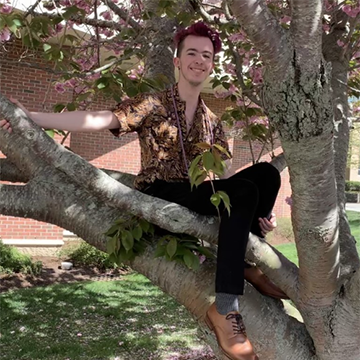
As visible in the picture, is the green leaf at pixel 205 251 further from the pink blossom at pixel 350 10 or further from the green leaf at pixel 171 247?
the pink blossom at pixel 350 10

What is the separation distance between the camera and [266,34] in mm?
1405

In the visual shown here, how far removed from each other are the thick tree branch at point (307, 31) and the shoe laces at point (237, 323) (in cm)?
91

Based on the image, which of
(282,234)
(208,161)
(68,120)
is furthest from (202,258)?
(282,234)

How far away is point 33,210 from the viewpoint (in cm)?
192

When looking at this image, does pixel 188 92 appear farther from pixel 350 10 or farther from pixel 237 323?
pixel 350 10

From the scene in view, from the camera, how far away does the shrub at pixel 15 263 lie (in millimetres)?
6801

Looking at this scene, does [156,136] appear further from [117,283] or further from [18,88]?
[18,88]

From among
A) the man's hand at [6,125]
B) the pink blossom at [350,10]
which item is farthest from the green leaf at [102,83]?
the pink blossom at [350,10]

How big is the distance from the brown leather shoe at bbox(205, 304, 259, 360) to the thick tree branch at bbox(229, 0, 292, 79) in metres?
0.90

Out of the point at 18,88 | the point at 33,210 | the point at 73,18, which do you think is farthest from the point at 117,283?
the point at 33,210

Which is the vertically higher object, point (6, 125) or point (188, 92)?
point (188, 92)

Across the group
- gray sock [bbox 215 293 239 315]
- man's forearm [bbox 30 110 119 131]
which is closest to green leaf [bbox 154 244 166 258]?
gray sock [bbox 215 293 239 315]

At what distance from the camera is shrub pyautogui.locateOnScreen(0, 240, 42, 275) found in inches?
268

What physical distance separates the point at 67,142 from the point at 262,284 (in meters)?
6.46
